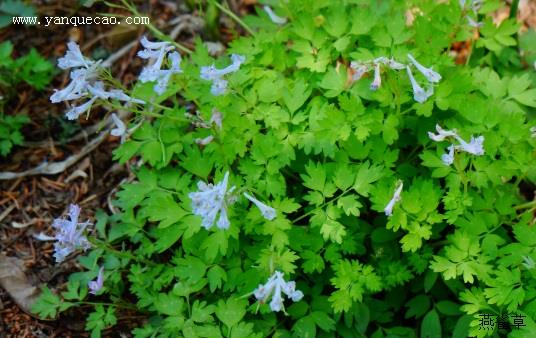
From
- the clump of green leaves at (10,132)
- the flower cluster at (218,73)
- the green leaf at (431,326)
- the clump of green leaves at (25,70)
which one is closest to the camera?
the flower cluster at (218,73)

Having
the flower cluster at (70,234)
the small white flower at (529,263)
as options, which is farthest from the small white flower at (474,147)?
the flower cluster at (70,234)

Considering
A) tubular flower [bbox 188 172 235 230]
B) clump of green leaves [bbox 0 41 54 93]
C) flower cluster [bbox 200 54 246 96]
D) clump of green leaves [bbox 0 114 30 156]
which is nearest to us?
tubular flower [bbox 188 172 235 230]

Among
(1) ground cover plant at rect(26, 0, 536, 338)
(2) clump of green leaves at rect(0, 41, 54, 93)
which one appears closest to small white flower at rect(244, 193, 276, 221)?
(1) ground cover plant at rect(26, 0, 536, 338)

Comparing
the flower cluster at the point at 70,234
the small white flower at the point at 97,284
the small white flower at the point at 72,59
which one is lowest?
the small white flower at the point at 97,284

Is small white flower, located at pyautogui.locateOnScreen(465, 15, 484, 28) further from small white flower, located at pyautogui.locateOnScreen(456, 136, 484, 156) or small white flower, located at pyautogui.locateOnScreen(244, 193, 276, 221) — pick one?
small white flower, located at pyautogui.locateOnScreen(244, 193, 276, 221)

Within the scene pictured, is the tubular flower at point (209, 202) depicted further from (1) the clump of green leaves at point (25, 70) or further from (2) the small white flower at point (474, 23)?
(1) the clump of green leaves at point (25, 70)

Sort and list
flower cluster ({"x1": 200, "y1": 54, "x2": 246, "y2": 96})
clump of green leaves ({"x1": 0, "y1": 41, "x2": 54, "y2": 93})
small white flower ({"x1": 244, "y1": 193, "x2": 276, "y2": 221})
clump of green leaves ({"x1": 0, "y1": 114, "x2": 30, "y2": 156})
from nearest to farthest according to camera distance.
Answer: small white flower ({"x1": 244, "y1": 193, "x2": 276, "y2": 221})
flower cluster ({"x1": 200, "y1": 54, "x2": 246, "y2": 96})
clump of green leaves ({"x1": 0, "y1": 114, "x2": 30, "y2": 156})
clump of green leaves ({"x1": 0, "y1": 41, "x2": 54, "y2": 93})

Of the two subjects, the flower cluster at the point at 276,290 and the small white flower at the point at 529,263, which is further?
the small white flower at the point at 529,263
